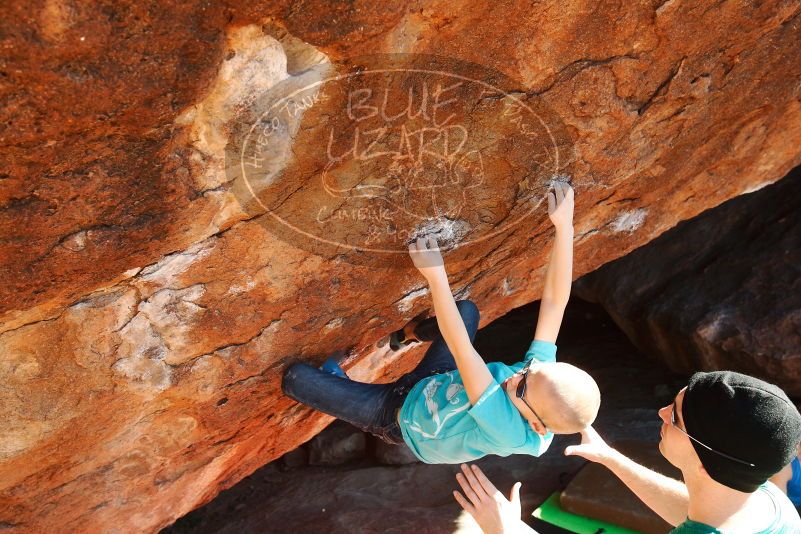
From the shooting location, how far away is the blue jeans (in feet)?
8.51

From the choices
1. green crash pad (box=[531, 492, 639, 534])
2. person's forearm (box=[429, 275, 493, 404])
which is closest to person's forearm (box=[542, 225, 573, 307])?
person's forearm (box=[429, 275, 493, 404])

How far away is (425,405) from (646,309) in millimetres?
2599

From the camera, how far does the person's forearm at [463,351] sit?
6.94 feet

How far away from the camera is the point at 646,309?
14.8 feet

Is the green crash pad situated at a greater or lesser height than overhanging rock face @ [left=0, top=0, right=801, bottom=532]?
lesser

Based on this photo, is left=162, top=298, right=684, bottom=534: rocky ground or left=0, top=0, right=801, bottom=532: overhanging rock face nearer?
left=0, top=0, right=801, bottom=532: overhanging rock face

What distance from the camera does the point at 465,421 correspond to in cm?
221

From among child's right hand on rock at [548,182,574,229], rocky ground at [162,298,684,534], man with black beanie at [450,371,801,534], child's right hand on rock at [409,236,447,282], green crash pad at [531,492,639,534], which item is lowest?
green crash pad at [531,492,639,534]

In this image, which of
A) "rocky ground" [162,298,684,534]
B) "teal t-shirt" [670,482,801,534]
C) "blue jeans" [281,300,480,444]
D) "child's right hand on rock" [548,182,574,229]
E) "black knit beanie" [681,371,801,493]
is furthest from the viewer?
"rocky ground" [162,298,684,534]

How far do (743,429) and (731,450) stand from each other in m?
0.06

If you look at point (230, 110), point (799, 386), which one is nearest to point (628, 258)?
point (799, 386)

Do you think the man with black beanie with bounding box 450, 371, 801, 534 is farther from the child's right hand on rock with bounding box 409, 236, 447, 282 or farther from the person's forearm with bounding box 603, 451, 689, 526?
the child's right hand on rock with bounding box 409, 236, 447, 282

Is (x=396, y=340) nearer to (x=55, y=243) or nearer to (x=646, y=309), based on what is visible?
(x=55, y=243)

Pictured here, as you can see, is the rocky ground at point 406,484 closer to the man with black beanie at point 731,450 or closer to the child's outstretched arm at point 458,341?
the child's outstretched arm at point 458,341
